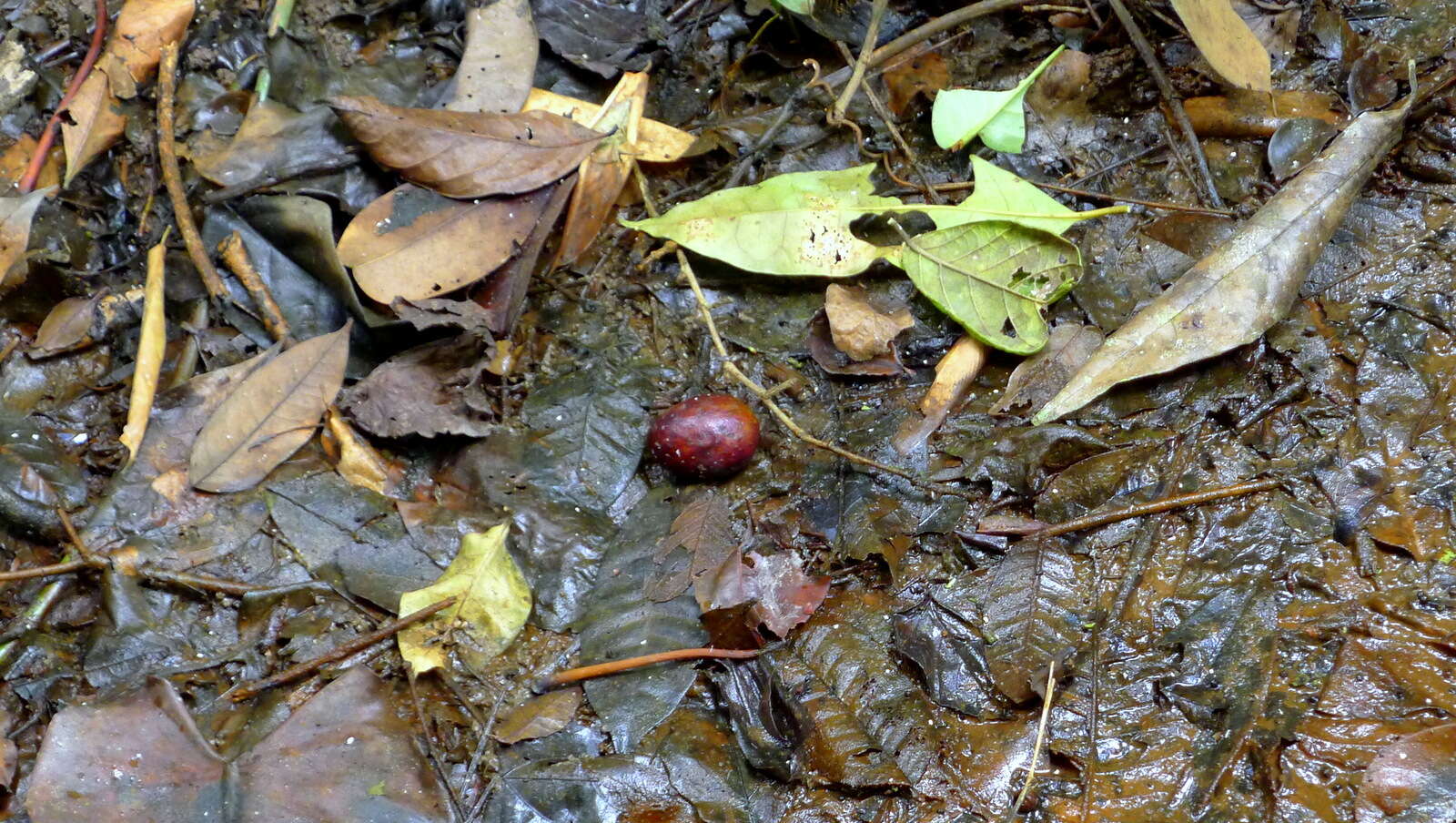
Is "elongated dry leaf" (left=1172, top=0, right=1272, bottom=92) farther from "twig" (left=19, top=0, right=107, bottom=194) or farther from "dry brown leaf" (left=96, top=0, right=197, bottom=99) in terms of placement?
"twig" (left=19, top=0, right=107, bottom=194)

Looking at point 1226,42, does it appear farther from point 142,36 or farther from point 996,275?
point 142,36

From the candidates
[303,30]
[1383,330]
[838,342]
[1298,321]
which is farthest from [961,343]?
[303,30]

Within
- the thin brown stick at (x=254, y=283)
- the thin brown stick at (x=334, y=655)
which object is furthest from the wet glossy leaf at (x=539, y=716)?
the thin brown stick at (x=254, y=283)

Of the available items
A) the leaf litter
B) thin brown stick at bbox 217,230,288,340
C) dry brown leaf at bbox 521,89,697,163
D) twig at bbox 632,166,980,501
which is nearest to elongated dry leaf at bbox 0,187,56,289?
the leaf litter

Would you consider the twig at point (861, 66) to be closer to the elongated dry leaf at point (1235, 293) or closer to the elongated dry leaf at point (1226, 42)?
the elongated dry leaf at point (1226, 42)

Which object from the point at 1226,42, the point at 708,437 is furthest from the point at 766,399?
the point at 1226,42

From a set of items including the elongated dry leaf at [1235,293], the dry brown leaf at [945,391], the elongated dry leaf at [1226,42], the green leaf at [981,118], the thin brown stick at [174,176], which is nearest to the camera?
the elongated dry leaf at [1235,293]
